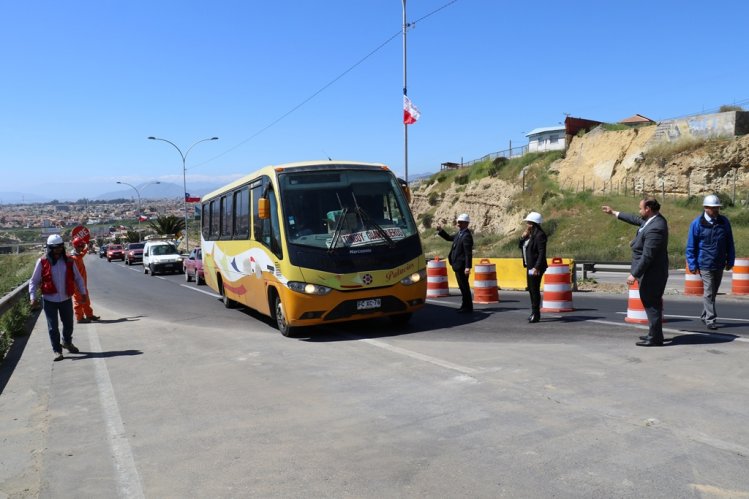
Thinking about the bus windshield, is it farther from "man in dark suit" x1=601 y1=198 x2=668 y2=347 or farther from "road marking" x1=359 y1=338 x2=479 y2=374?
"man in dark suit" x1=601 y1=198 x2=668 y2=347

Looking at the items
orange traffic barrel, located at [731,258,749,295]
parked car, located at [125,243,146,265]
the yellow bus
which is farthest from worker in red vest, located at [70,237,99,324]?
parked car, located at [125,243,146,265]

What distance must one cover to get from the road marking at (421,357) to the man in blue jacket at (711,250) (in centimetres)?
416

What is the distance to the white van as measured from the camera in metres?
33.2

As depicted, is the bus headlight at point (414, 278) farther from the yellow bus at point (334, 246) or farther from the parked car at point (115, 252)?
the parked car at point (115, 252)

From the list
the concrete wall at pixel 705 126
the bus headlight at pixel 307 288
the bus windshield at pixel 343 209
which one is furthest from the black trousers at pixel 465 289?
the concrete wall at pixel 705 126

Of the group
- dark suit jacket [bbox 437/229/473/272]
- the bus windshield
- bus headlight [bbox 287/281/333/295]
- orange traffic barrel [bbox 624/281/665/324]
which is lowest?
orange traffic barrel [bbox 624/281/665/324]

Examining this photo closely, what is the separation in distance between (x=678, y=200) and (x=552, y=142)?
2722cm

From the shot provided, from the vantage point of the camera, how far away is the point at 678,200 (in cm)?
3925

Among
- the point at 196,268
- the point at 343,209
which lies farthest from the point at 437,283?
the point at 196,268

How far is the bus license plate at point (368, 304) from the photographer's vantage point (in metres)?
10.1

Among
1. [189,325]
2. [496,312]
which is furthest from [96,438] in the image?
[496,312]

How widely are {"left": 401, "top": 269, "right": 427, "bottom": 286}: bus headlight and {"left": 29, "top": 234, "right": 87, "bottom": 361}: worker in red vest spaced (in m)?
5.08

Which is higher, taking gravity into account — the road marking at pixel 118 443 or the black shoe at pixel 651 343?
the black shoe at pixel 651 343

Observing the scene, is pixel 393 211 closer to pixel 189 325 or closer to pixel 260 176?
pixel 260 176
